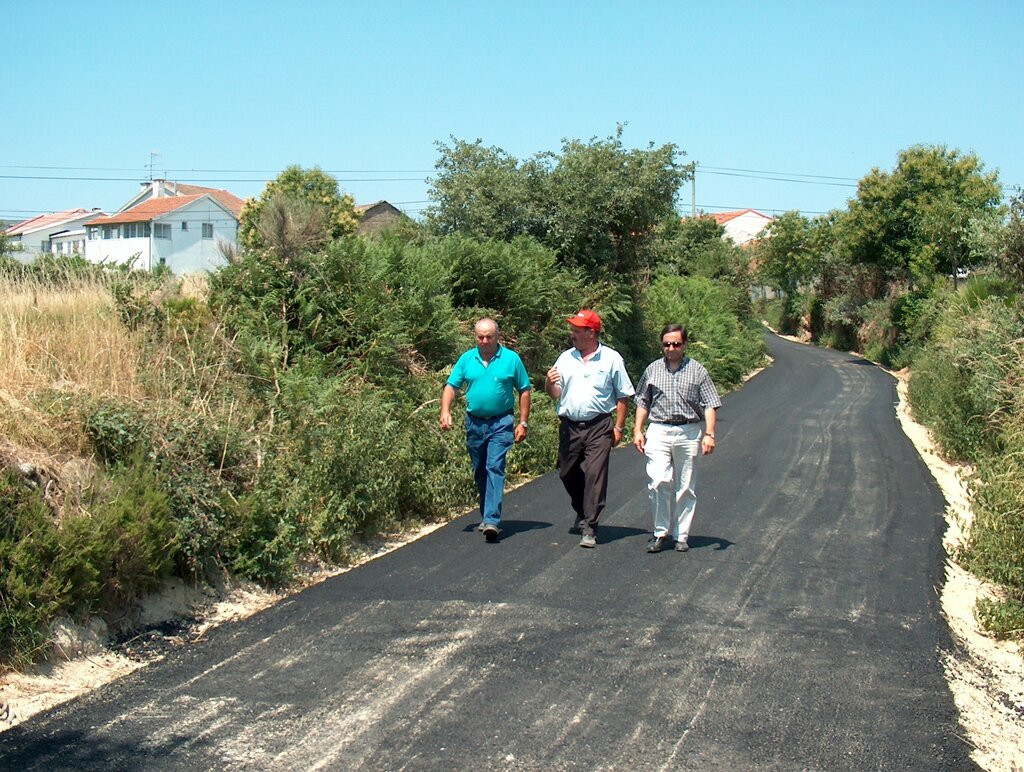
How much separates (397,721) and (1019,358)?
1140 cm

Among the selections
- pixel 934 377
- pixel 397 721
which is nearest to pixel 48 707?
pixel 397 721

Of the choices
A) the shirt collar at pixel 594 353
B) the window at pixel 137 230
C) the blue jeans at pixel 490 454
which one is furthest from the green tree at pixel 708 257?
the window at pixel 137 230

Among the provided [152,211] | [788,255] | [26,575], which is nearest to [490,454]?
[26,575]

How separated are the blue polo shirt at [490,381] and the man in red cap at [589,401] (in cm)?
36

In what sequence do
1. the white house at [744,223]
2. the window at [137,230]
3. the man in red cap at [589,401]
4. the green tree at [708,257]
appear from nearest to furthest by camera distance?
the man in red cap at [589,401] < the green tree at [708,257] < the window at [137,230] < the white house at [744,223]

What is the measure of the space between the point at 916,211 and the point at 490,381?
36.9 m

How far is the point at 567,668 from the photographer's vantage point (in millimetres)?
5562

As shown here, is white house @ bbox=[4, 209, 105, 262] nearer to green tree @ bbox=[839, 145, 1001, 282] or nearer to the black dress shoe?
green tree @ bbox=[839, 145, 1001, 282]

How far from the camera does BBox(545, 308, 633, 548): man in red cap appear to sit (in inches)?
340

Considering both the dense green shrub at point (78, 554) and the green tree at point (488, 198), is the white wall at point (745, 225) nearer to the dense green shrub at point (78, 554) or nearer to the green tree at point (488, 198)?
the green tree at point (488, 198)

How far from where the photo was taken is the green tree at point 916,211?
38.4m

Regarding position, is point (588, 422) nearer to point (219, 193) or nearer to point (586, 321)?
point (586, 321)

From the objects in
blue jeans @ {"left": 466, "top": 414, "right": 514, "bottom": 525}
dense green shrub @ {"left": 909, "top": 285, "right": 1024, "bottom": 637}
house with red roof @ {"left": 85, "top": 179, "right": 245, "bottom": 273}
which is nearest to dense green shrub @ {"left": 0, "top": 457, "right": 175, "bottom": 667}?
blue jeans @ {"left": 466, "top": 414, "right": 514, "bottom": 525}

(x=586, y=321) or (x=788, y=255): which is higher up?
(x=788, y=255)
